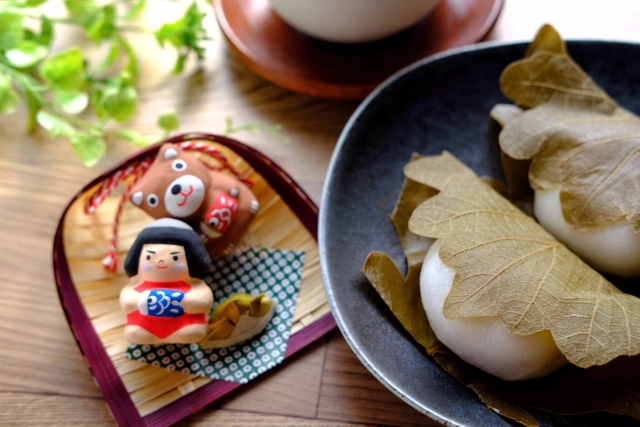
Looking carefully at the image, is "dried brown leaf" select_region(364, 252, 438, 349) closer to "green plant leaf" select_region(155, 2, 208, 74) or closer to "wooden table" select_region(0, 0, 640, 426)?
"wooden table" select_region(0, 0, 640, 426)

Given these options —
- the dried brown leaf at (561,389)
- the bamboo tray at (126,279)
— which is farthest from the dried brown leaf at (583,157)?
the bamboo tray at (126,279)

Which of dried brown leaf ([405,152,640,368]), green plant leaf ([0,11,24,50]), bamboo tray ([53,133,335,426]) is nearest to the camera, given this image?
dried brown leaf ([405,152,640,368])

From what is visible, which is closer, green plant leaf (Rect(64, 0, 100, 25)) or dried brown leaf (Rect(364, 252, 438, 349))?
dried brown leaf (Rect(364, 252, 438, 349))

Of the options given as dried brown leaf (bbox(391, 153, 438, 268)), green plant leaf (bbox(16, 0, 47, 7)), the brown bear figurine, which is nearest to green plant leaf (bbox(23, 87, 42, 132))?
green plant leaf (bbox(16, 0, 47, 7))

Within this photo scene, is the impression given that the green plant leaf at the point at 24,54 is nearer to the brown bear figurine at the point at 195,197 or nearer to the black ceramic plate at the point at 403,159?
the brown bear figurine at the point at 195,197

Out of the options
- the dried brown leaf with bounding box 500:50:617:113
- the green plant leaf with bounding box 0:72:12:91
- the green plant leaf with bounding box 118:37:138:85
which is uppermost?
the dried brown leaf with bounding box 500:50:617:113

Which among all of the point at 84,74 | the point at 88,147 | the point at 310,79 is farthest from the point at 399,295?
the point at 84,74
